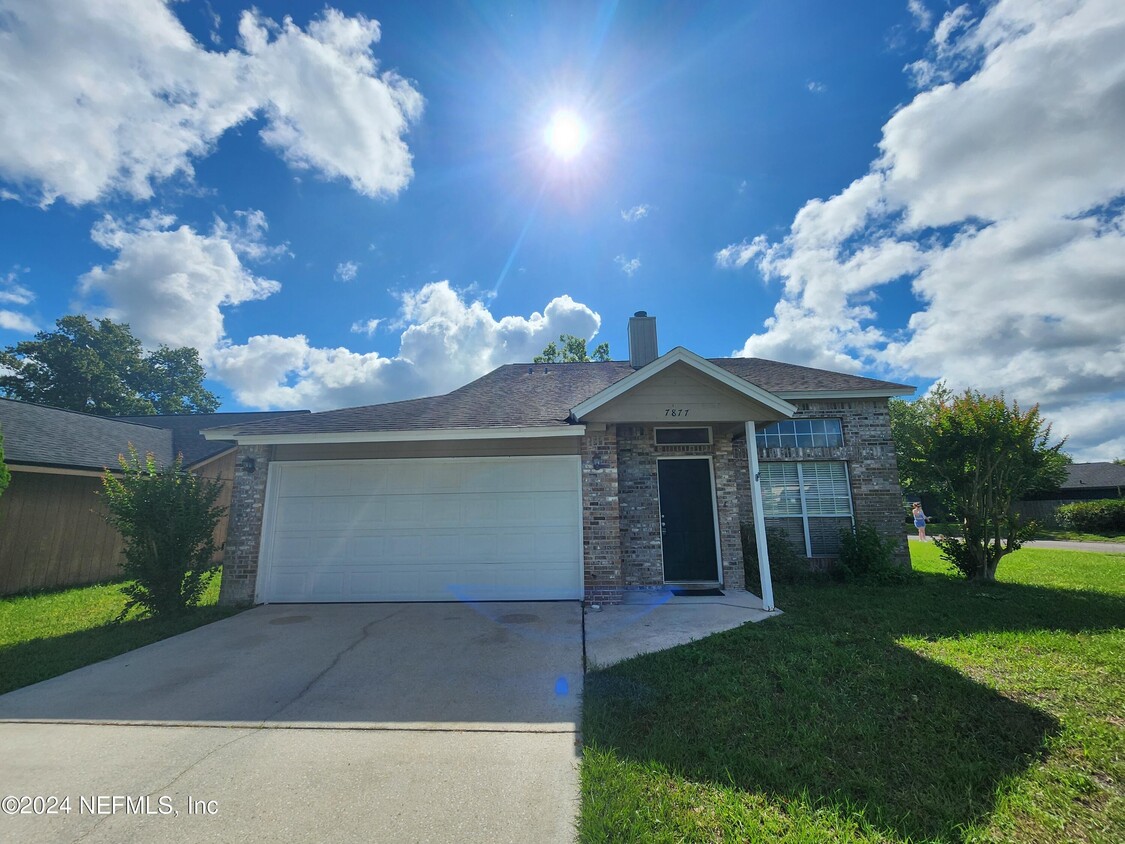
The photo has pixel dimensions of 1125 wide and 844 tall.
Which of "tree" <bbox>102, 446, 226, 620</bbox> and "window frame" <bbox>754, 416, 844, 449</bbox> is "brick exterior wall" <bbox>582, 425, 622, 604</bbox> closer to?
"window frame" <bbox>754, 416, 844, 449</bbox>

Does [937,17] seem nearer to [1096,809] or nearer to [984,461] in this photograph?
[984,461]

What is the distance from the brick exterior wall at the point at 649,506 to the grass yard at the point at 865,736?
2.38 metres

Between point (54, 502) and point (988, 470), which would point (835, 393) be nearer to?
point (988, 470)

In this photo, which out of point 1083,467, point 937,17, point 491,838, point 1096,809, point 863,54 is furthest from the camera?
point 1083,467

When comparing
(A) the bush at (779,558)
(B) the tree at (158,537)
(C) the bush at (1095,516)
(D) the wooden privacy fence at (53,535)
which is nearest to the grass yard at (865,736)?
(A) the bush at (779,558)

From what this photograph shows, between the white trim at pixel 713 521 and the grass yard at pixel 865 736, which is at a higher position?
the white trim at pixel 713 521

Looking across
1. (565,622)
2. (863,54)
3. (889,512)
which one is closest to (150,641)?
(565,622)

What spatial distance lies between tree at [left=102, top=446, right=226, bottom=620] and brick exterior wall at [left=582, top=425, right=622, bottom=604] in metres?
6.14

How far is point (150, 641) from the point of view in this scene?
19.2ft

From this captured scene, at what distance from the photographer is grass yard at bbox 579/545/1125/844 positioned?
2461 mm

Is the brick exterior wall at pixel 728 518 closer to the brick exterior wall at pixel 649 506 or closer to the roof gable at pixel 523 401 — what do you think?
the brick exterior wall at pixel 649 506

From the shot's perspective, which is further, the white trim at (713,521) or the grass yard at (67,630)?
the white trim at (713,521)

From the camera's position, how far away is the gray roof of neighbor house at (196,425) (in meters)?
13.6

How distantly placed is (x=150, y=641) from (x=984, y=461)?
14069mm
